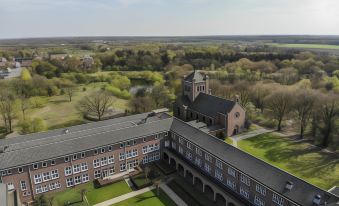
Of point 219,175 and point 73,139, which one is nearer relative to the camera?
point 219,175

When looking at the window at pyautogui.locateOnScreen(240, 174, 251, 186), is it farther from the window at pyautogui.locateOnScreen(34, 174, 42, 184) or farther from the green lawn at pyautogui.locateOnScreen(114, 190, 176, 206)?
the window at pyautogui.locateOnScreen(34, 174, 42, 184)

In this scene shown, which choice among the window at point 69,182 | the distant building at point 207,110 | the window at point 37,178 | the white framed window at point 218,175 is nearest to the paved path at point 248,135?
the distant building at point 207,110

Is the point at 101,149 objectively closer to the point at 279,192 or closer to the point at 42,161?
the point at 42,161

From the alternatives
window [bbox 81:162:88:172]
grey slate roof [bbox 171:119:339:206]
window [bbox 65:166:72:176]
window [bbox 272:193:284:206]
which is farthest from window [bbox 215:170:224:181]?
window [bbox 65:166:72:176]

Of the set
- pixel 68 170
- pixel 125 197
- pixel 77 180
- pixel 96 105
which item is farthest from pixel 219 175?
pixel 96 105

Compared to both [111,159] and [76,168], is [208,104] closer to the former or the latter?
[111,159]

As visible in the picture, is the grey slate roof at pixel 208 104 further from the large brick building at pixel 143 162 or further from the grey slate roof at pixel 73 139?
the large brick building at pixel 143 162
